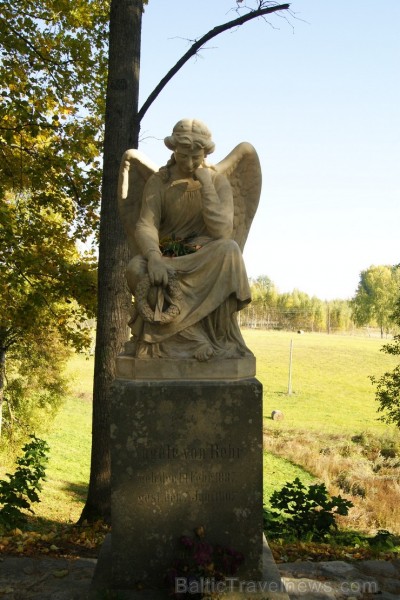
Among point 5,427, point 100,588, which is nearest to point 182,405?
point 100,588

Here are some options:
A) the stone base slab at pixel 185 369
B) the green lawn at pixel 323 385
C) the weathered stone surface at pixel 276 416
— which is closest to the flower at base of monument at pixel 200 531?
the stone base slab at pixel 185 369

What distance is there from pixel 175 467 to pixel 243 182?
7.40ft

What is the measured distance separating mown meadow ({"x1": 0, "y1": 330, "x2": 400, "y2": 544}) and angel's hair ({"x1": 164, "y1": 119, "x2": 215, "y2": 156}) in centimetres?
569

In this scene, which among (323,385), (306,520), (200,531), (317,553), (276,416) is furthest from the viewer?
(323,385)

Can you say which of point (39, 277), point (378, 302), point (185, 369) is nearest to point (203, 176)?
point (185, 369)

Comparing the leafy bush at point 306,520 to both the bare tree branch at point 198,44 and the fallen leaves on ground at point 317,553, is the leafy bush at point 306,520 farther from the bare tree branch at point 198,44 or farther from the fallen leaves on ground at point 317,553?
the bare tree branch at point 198,44

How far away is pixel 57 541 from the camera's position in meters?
5.38

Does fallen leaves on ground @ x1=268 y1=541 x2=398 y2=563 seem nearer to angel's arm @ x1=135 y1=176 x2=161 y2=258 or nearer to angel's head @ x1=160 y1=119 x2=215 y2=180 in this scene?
angel's arm @ x1=135 y1=176 x2=161 y2=258

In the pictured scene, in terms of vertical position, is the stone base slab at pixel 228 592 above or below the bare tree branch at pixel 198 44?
below

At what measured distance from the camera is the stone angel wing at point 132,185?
420 cm

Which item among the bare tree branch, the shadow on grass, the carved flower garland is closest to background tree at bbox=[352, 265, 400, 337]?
the shadow on grass

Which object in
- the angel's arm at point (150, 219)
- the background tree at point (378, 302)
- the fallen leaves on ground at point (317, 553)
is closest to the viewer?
the angel's arm at point (150, 219)

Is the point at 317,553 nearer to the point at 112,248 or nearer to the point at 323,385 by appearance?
the point at 112,248

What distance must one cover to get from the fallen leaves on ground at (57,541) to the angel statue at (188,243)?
239 cm
